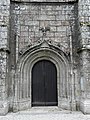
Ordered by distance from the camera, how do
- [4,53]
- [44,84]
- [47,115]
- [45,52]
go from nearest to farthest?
[47,115] < [4,53] < [45,52] < [44,84]

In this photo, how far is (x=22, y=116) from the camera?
5078mm

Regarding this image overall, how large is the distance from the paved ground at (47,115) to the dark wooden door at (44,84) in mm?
508

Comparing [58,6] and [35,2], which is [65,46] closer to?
[58,6]

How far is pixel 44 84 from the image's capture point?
6.32 m

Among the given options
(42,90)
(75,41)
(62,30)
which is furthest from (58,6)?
(42,90)

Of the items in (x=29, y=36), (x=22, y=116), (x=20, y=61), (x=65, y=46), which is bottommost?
(x=22, y=116)

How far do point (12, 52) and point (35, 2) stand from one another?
222 cm

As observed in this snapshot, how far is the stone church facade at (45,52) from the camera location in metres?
5.71

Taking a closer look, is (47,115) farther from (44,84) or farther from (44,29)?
(44,29)

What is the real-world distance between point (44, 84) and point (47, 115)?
1417 millimetres

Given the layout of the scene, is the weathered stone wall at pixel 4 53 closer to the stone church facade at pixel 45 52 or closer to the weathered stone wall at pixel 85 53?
the stone church facade at pixel 45 52

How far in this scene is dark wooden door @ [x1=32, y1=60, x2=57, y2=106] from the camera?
625 centimetres

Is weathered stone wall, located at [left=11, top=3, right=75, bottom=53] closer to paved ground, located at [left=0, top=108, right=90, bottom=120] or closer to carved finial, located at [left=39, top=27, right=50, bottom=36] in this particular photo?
carved finial, located at [left=39, top=27, right=50, bottom=36]

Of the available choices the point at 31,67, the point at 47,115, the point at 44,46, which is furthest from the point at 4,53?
the point at 47,115
